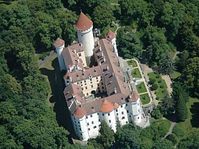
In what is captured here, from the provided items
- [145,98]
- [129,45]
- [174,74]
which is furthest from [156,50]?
[145,98]

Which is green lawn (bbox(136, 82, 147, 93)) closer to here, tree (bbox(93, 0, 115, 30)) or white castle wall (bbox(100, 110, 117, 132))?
white castle wall (bbox(100, 110, 117, 132))

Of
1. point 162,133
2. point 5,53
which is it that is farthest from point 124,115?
point 5,53

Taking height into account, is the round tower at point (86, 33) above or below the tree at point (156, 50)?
above

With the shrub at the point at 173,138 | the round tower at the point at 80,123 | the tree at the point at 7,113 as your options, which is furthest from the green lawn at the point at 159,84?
the tree at the point at 7,113

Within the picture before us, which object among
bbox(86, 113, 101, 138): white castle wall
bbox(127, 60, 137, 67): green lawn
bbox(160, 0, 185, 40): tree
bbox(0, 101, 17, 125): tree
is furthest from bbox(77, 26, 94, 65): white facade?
bbox(160, 0, 185, 40): tree

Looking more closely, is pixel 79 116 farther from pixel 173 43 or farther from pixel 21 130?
pixel 173 43

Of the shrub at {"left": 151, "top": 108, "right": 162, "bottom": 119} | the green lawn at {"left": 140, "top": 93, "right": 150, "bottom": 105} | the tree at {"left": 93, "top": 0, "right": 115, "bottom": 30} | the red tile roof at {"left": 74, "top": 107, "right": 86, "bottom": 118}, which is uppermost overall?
the tree at {"left": 93, "top": 0, "right": 115, "bottom": 30}

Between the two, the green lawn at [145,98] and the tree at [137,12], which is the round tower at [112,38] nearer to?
the green lawn at [145,98]
